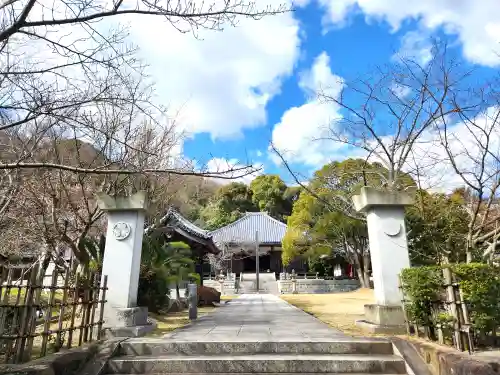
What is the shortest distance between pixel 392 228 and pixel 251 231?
34065 millimetres

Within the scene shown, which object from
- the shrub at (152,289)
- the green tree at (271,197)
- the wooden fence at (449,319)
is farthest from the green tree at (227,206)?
the wooden fence at (449,319)

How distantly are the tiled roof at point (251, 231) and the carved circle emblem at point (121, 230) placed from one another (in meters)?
29.3

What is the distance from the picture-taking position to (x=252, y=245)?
36.6 metres

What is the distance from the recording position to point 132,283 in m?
6.12

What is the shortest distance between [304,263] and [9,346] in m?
34.1

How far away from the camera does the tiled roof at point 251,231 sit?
37.5m

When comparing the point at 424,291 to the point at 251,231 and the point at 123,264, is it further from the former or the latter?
the point at 251,231

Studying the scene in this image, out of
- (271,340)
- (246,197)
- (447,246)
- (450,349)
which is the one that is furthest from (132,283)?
(246,197)

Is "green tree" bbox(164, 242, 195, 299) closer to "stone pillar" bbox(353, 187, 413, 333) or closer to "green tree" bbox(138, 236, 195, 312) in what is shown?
"green tree" bbox(138, 236, 195, 312)

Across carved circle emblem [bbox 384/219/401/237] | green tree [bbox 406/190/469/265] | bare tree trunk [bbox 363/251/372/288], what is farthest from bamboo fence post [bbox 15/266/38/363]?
bare tree trunk [bbox 363/251/372/288]

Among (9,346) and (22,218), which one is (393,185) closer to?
(9,346)

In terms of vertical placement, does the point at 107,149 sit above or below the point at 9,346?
above

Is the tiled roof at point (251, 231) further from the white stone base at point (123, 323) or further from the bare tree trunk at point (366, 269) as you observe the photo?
the white stone base at point (123, 323)

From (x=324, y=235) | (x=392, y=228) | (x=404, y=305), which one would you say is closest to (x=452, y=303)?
(x=404, y=305)
